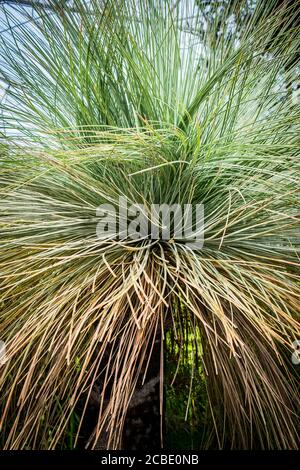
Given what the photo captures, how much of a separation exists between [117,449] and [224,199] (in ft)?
1.47

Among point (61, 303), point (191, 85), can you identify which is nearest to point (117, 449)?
point (61, 303)

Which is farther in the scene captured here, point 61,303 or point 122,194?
point 122,194

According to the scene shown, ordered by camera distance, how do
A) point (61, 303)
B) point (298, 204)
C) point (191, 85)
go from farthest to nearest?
point (191, 85) < point (298, 204) < point (61, 303)

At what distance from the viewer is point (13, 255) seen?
96 cm

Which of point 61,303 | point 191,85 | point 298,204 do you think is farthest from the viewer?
point 191,85

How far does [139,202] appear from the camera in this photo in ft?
3.23

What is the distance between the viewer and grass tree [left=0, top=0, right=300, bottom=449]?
849 millimetres

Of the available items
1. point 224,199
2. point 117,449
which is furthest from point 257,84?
point 117,449

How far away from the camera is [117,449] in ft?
2.85

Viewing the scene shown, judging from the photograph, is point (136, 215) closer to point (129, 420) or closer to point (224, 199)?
point (224, 199)

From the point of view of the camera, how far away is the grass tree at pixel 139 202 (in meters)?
0.85
